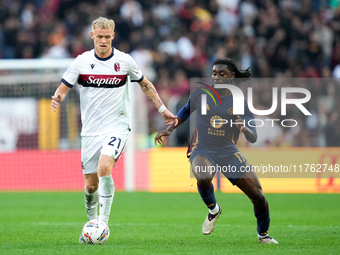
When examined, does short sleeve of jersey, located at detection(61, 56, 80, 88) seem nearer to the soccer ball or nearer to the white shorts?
the white shorts

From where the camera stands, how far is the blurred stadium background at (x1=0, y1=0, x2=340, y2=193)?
1794cm

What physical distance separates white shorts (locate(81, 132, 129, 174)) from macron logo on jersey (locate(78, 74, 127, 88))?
0.63 metres

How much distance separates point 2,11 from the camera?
22.7m

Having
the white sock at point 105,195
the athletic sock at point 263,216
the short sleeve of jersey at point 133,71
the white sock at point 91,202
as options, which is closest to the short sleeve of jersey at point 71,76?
the short sleeve of jersey at point 133,71

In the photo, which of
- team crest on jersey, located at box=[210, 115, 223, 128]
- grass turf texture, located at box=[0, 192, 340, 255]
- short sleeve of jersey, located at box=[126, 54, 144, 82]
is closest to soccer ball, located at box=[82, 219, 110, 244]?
grass turf texture, located at box=[0, 192, 340, 255]

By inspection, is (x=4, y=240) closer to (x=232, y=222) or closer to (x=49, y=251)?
(x=49, y=251)

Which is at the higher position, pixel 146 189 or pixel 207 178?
pixel 207 178

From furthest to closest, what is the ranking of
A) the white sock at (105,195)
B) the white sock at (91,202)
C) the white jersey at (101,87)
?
1. the white sock at (91,202)
2. the white jersey at (101,87)
3. the white sock at (105,195)

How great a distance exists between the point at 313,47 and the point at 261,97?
15.2 feet

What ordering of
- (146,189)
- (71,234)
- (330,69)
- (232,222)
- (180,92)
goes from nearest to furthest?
(71,234)
(232,222)
(146,189)
(180,92)
(330,69)

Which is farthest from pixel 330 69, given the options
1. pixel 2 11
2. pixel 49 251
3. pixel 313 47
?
pixel 49 251

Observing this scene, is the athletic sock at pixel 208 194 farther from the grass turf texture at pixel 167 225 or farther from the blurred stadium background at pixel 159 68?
the blurred stadium background at pixel 159 68

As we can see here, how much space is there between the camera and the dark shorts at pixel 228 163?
8555 millimetres

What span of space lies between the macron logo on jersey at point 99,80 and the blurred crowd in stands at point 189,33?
413 inches
